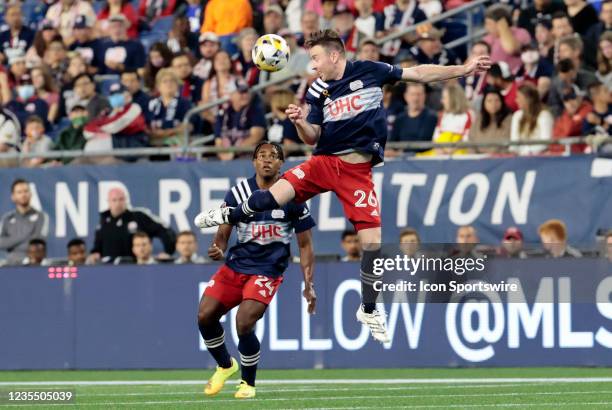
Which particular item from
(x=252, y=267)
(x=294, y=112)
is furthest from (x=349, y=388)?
(x=294, y=112)

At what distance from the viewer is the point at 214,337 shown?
45.6 feet

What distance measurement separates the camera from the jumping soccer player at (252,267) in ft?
44.6

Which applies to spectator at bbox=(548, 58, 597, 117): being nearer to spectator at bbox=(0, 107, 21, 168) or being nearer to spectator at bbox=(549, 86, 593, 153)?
spectator at bbox=(549, 86, 593, 153)

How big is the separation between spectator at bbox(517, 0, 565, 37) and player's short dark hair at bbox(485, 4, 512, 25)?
0.84ft

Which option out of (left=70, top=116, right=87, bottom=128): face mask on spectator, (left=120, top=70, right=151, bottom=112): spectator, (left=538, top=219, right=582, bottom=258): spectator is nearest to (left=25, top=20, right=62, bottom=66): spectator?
(left=120, top=70, right=151, bottom=112): spectator

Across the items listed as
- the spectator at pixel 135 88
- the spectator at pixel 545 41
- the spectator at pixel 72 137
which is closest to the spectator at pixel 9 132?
the spectator at pixel 72 137

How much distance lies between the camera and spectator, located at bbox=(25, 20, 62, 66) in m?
24.4

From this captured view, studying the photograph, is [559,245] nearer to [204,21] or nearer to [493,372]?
[493,372]

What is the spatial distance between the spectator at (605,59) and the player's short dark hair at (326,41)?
6656mm

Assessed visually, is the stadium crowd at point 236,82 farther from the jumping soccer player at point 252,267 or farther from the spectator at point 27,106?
the jumping soccer player at point 252,267

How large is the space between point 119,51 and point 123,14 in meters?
1.39

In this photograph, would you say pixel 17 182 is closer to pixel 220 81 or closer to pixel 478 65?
pixel 220 81

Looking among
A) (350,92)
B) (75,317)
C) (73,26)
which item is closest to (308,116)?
(350,92)

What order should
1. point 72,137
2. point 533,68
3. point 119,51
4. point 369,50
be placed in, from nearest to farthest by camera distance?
point 533,68, point 369,50, point 72,137, point 119,51
